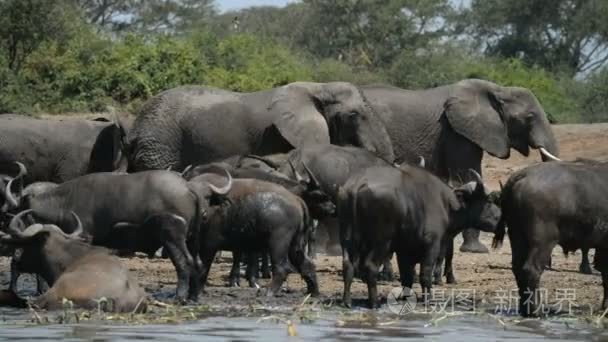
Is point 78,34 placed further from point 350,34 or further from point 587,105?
point 350,34

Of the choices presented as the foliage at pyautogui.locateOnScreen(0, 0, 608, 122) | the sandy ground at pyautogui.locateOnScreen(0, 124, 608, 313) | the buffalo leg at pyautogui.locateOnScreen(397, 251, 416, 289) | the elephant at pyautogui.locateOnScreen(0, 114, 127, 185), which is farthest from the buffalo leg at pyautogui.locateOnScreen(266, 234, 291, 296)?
the foliage at pyautogui.locateOnScreen(0, 0, 608, 122)

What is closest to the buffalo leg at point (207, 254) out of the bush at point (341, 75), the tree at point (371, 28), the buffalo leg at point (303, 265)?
the buffalo leg at point (303, 265)

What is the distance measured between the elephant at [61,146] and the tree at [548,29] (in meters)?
31.5

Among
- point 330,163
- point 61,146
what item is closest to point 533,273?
point 330,163

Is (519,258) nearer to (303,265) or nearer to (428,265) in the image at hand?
(428,265)

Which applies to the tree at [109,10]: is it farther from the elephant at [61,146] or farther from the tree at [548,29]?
the elephant at [61,146]

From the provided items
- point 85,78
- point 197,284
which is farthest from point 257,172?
point 85,78

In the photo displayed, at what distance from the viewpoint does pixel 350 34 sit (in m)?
52.1

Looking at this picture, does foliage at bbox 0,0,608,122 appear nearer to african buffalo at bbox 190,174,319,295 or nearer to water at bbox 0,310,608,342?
african buffalo at bbox 190,174,319,295

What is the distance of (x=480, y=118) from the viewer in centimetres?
2392

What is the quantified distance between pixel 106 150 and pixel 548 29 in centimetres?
3546

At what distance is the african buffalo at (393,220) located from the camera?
16.3m

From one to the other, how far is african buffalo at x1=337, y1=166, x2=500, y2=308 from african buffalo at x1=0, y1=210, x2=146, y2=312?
7.47 ft

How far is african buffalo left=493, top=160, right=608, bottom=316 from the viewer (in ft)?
51.1
